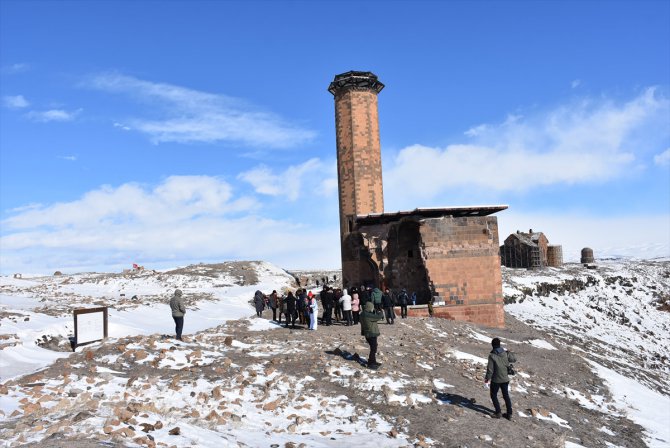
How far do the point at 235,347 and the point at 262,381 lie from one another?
11.1ft

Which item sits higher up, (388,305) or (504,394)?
(388,305)

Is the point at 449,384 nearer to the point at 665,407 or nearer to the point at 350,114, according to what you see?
the point at 665,407

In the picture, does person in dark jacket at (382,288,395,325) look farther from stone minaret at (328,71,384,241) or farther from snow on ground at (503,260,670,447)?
stone minaret at (328,71,384,241)

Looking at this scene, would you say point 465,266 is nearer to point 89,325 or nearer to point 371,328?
point 371,328

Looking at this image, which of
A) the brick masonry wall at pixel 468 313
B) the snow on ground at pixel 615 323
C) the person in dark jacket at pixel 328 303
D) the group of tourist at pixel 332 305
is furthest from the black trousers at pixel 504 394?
the brick masonry wall at pixel 468 313

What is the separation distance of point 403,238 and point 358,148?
29.3ft

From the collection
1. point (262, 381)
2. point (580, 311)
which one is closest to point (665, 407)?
point (262, 381)

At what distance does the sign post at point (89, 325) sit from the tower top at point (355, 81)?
83.2 ft

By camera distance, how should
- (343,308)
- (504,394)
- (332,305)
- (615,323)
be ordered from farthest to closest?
(615,323) < (332,305) < (343,308) < (504,394)

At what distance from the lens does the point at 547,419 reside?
36.6 ft

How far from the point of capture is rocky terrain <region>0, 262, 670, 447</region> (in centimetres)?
806

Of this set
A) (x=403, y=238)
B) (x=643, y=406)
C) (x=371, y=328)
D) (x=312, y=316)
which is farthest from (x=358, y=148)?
(x=643, y=406)

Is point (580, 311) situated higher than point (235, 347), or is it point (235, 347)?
point (235, 347)

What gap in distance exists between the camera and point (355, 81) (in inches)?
1348
